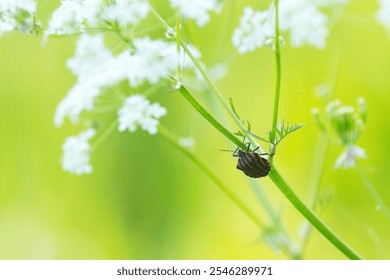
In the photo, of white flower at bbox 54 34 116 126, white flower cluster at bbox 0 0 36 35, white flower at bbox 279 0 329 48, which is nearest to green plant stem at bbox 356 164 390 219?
white flower at bbox 279 0 329 48

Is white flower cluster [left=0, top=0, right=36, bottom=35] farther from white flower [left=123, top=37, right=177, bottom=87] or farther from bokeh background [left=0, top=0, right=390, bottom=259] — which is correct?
bokeh background [left=0, top=0, right=390, bottom=259]

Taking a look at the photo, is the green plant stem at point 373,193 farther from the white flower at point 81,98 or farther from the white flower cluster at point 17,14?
the white flower cluster at point 17,14

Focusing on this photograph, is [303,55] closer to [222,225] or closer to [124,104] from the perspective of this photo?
[222,225]

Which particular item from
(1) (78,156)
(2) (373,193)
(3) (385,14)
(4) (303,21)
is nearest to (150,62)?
(1) (78,156)

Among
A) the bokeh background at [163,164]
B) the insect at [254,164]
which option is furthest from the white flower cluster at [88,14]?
the bokeh background at [163,164]

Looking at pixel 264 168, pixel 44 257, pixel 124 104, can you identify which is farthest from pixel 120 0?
pixel 44 257

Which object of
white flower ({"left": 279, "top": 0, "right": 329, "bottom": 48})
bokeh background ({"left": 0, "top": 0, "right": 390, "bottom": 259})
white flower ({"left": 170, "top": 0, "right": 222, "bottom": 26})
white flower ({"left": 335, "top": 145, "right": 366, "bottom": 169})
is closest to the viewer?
white flower ({"left": 170, "top": 0, "right": 222, "bottom": 26})
